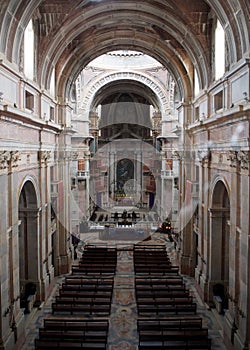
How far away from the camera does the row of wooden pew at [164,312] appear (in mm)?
11836

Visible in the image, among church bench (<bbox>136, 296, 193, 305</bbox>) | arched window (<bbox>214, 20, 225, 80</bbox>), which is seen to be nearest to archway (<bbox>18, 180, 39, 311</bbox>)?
church bench (<bbox>136, 296, 193, 305</bbox>)

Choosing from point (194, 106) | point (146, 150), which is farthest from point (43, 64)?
point (146, 150)

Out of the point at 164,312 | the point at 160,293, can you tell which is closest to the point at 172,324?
the point at 164,312

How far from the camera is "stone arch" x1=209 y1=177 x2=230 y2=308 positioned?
16125 millimetres

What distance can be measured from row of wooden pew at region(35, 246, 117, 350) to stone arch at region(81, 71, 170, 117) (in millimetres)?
16250

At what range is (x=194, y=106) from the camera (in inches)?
804

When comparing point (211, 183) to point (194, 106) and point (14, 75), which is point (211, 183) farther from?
point (14, 75)

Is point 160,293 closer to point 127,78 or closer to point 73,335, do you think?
point 73,335

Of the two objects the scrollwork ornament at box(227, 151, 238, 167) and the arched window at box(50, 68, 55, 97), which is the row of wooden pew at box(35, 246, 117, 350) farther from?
the arched window at box(50, 68, 55, 97)

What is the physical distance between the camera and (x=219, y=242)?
16266 mm

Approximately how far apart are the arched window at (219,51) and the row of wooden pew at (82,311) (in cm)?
1038

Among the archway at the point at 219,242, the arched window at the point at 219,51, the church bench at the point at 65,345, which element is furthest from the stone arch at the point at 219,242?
the church bench at the point at 65,345

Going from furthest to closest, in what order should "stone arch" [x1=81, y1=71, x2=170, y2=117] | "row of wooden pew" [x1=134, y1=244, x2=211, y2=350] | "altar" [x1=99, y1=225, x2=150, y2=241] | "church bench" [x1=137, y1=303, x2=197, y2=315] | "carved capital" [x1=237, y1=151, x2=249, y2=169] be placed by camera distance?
"stone arch" [x1=81, y1=71, x2=170, y2=117], "altar" [x1=99, y1=225, x2=150, y2=241], "church bench" [x1=137, y1=303, x2=197, y2=315], "row of wooden pew" [x1=134, y1=244, x2=211, y2=350], "carved capital" [x1=237, y1=151, x2=249, y2=169]

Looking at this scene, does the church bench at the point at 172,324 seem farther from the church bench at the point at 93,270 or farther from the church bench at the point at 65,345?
the church bench at the point at 93,270
